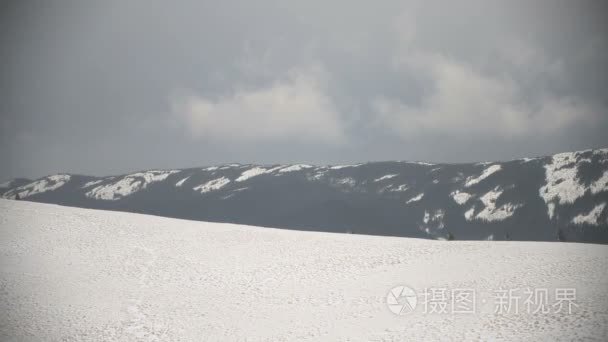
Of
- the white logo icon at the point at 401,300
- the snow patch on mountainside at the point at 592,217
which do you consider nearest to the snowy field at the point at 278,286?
the white logo icon at the point at 401,300

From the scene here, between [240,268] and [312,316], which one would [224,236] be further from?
[312,316]

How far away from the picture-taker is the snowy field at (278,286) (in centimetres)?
2086

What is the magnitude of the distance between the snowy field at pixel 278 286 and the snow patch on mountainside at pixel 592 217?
191 metres

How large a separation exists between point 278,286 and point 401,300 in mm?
9307

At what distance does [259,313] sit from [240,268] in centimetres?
897

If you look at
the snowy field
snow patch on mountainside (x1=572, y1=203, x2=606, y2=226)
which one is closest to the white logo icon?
the snowy field

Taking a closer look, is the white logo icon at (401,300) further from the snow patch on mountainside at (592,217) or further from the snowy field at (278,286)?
the snow patch on mountainside at (592,217)

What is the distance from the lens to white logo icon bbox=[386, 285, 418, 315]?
24078 millimetres

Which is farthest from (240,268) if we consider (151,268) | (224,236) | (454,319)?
(454,319)

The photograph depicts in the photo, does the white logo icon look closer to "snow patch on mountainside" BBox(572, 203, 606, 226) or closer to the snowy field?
the snowy field

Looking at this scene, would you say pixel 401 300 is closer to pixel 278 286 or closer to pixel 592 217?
pixel 278 286

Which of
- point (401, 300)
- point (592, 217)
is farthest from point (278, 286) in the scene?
point (592, 217)

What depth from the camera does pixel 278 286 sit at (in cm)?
2944

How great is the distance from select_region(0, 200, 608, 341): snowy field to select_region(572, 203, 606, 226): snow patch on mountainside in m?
191
